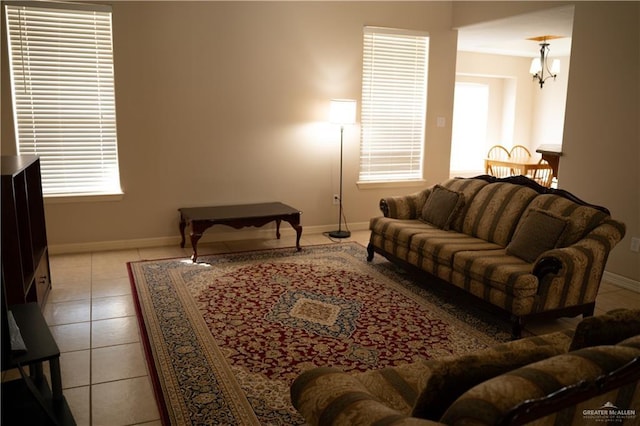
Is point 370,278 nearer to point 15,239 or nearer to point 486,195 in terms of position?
point 486,195

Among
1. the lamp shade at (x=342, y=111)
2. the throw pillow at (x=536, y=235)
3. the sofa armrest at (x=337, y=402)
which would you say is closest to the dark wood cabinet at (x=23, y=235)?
the sofa armrest at (x=337, y=402)

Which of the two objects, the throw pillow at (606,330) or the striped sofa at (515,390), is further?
the throw pillow at (606,330)

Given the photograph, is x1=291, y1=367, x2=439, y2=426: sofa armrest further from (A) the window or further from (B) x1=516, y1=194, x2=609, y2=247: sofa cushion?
(A) the window

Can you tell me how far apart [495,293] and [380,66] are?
3401mm

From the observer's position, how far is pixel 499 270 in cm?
319

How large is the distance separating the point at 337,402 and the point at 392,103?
4.85 m

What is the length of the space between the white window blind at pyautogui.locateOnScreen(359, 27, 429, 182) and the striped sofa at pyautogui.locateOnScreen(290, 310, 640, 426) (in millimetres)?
4410

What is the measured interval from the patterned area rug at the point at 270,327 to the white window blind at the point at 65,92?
1.16 m

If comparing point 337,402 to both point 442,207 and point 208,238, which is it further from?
point 208,238

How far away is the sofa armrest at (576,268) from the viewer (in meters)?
3.04

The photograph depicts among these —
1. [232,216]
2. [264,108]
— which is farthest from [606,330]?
[264,108]

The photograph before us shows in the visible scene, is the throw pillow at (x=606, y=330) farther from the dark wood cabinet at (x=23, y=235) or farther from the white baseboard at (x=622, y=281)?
the white baseboard at (x=622, y=281)

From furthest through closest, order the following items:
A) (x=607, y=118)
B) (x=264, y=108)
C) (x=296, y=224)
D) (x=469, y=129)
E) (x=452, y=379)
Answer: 1. (x=469, y=129)
2. (x=264, y=108)
3. (x=296, y=224)
4. (x=607, y=118)
5. (x=452, y=379)

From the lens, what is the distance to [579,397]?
1.09m
